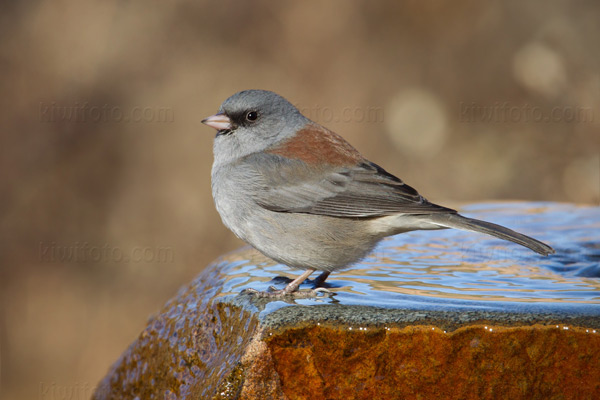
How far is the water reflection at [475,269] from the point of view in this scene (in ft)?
10.7

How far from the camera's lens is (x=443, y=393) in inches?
113

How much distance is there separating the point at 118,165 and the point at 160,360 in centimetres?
496

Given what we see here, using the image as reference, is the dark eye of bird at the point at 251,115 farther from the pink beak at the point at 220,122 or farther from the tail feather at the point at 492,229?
the tail feather at the point at 492,229

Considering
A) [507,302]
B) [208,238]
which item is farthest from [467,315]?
[208,238]

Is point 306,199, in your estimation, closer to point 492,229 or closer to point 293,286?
point 293,286

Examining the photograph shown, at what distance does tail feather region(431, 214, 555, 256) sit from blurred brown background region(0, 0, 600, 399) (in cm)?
486

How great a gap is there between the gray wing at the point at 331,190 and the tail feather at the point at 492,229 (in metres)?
0.08

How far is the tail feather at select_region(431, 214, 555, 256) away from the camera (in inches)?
135

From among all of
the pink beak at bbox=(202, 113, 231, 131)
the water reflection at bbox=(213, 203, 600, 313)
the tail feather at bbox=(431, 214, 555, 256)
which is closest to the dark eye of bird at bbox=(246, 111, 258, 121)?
the pink beak at bbox=(202, 113, 231, 131)

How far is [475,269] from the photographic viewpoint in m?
3.96

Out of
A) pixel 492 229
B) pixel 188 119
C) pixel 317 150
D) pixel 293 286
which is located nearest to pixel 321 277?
pixel 293 286

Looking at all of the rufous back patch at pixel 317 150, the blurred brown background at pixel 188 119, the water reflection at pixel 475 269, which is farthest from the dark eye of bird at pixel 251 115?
the blurred brown background at pixel 188 119

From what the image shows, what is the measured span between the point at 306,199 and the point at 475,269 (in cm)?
103

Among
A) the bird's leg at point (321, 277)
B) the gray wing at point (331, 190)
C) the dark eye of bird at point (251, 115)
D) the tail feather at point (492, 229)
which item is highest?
the dark eye of bird at point (251, 115)
